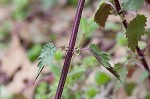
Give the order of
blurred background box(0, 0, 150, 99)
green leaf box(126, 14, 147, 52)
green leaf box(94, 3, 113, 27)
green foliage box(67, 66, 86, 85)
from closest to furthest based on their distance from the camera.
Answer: green leaf box(126, 14, 147, 52) → green leaf box(94, 3, 113, 27) → green foliage box(67, 66, 86, 85) → blurred background box(0, 0, 150, 99)

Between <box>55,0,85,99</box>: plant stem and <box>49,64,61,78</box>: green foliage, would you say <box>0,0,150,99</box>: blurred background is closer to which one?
<box>49,64,61,78</box>: green foliage

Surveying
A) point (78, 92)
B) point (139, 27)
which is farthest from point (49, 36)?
point (139, 27)

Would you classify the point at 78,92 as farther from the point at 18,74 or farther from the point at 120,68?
the point at 18,74

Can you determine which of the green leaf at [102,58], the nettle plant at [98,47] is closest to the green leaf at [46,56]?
the nettle plant at [98,47]

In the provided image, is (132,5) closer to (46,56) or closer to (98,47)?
(98,47)

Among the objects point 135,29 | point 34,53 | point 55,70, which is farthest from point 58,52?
point 34,53

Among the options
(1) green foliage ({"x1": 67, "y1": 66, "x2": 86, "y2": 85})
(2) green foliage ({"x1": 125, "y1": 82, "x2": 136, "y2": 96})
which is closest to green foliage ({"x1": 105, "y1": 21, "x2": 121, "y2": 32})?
(2) green foliage ({"x1": 125, "y1": 82, "x2": 136, "y2": 96})
